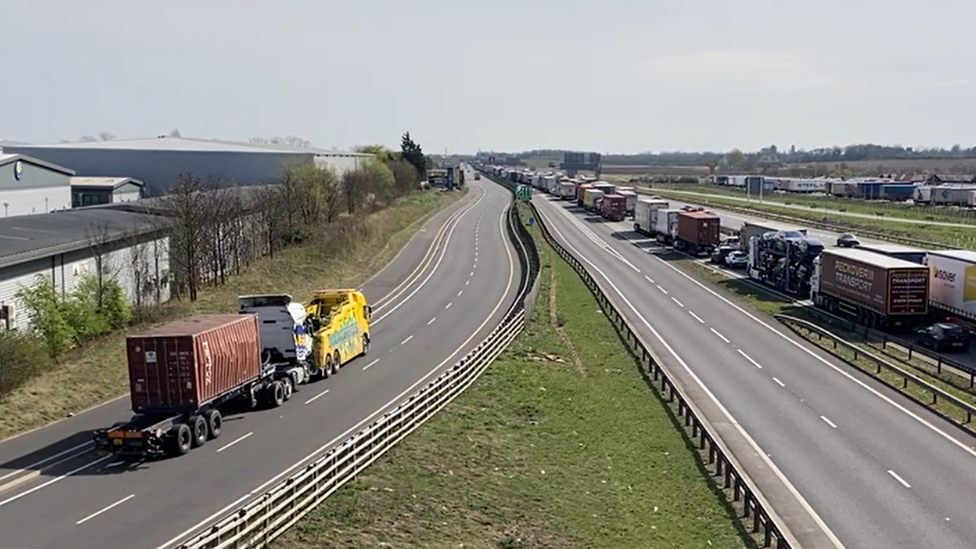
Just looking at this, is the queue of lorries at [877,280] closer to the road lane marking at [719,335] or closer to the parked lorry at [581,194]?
the road lane marking at [719,335]

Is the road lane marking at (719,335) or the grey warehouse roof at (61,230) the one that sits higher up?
the grey warehouse roof at (61,230)

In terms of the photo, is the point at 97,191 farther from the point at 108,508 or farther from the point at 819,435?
the point at 819,435

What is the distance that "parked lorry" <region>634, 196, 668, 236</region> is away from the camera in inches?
3949

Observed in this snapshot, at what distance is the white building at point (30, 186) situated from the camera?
7075 centimetres

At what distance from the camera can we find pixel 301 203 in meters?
80.2

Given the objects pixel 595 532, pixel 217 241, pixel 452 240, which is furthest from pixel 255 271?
pixel 595 532

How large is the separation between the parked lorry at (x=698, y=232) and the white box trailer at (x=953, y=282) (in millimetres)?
32783

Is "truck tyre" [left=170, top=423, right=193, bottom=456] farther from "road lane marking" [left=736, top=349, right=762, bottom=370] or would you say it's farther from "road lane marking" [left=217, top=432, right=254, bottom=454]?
"road lane marking" [left=736, top=349, right=762, bottom=370]

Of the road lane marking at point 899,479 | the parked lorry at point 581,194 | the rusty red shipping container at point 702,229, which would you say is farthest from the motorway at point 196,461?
the parked lorry at point 581,194

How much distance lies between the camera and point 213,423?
28.5 m

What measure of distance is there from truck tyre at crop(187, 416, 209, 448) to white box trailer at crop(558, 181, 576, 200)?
14635 cm

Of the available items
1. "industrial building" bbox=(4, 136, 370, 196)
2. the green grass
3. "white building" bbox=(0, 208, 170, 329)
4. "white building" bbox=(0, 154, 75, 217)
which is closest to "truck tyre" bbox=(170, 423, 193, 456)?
"white building" bbox=(0, 208, 170, 329)

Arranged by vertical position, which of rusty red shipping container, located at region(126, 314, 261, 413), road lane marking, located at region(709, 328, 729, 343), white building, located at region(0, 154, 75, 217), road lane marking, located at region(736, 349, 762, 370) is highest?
white building, located at region(0, 154, 75, 217)

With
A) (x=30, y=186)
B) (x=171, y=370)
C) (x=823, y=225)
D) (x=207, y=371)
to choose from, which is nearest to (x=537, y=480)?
(x=207, y=371)
